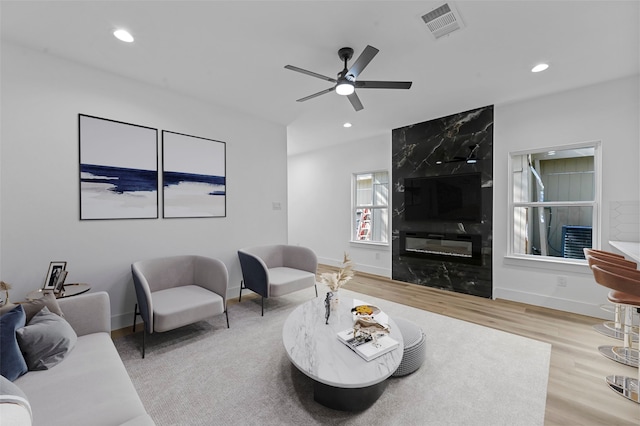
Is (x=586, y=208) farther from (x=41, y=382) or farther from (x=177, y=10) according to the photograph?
(x=41, y=382)

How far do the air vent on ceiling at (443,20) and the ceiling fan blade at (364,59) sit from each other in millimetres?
478

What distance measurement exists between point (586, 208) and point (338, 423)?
3886 mm

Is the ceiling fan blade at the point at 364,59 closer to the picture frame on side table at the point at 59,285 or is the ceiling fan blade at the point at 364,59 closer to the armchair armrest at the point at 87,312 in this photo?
the armchair armrest at the point at 87,312

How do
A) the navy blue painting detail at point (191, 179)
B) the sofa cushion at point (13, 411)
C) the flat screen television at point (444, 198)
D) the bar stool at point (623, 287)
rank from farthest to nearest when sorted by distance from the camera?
the flat screen television at point (444, 198) < the navy blue painting detail at point (191, 179) < the bar stool at point (623, 287) < the sofa cushion at point (13, 411)

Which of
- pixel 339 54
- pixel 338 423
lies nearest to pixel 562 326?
pixel 338 423

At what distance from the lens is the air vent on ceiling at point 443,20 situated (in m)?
1.97

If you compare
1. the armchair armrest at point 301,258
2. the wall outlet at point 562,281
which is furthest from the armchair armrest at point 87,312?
the wall outlet at point 562,281

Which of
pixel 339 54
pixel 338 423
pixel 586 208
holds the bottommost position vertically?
pixel 338 423

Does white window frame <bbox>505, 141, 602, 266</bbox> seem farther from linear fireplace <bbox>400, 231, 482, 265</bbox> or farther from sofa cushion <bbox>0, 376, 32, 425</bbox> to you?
sofa cushion <bbox>0, 376, 32, 425</bbox>

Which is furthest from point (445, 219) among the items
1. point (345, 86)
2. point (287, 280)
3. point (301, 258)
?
point (345, 86)

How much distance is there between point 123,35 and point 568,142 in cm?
496

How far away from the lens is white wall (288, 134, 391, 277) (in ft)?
17.4

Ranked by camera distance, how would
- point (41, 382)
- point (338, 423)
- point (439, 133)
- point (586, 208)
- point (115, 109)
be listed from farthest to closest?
point (439, 133) → point (586, 208) → point (115, 109) → point (338, 423) → point (41, 382)

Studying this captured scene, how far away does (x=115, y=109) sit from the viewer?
2889 mm
